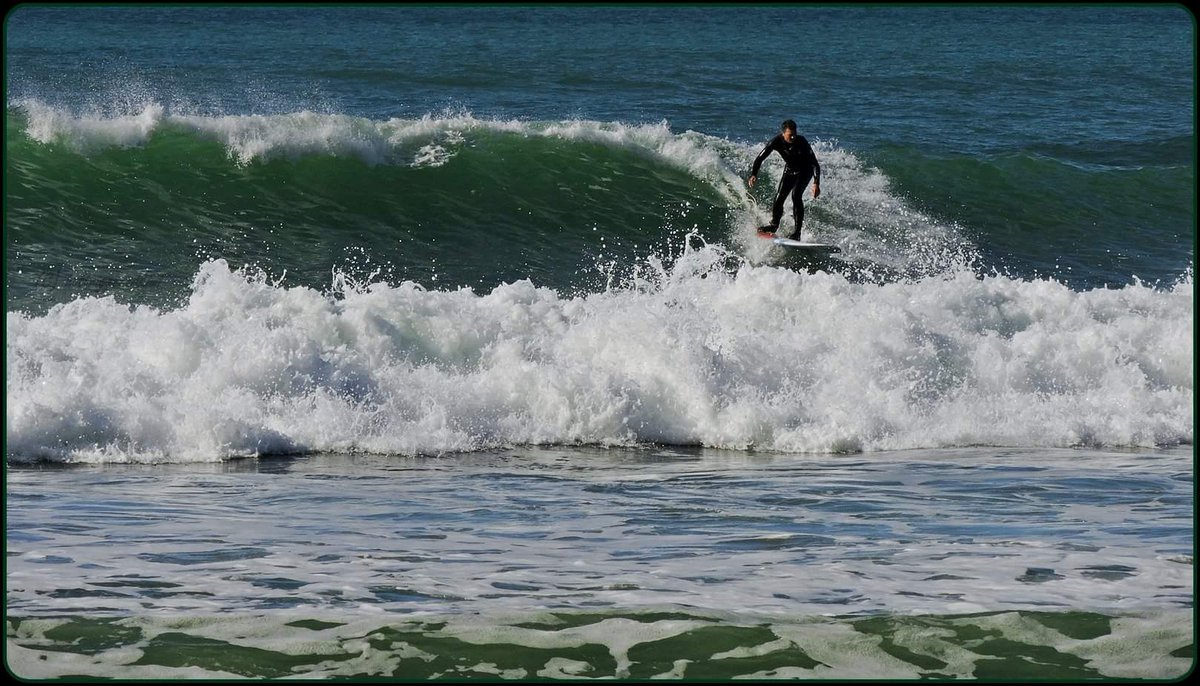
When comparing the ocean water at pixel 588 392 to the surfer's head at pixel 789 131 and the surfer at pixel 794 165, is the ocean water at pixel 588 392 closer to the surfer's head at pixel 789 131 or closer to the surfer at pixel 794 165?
the surfer at pixel 794 165

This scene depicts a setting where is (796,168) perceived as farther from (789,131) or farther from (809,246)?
(809,246)

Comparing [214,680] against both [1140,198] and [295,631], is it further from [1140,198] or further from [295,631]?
[1140,198]

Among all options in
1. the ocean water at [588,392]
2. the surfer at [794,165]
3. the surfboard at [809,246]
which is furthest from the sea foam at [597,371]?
the surfboard at [809,246]

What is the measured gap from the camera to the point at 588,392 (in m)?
10.6

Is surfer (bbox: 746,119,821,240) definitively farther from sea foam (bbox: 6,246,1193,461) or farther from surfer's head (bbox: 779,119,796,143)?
sea foam (bbox: 6,246,1193,461)

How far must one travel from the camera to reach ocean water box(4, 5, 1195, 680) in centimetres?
557

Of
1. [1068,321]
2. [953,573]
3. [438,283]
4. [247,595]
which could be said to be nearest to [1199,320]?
[1068,321]

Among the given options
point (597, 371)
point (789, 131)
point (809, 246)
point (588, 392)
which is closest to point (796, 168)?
point (789, 131)

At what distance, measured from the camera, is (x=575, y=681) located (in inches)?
198

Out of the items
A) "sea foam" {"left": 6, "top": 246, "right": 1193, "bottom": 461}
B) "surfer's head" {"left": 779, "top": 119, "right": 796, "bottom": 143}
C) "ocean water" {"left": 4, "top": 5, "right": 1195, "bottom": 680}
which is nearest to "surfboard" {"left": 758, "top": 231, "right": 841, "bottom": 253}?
"ocean water" {"left": 4, "top": 5, "right": 1195, "bottom": 680}

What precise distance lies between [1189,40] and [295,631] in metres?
43.2

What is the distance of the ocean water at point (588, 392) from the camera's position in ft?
18.3

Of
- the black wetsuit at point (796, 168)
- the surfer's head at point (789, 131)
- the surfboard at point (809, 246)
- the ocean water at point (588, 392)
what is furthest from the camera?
the surfboard at point (809, 246)

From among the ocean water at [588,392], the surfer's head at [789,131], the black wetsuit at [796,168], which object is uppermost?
the surfer's head at [789,131]
